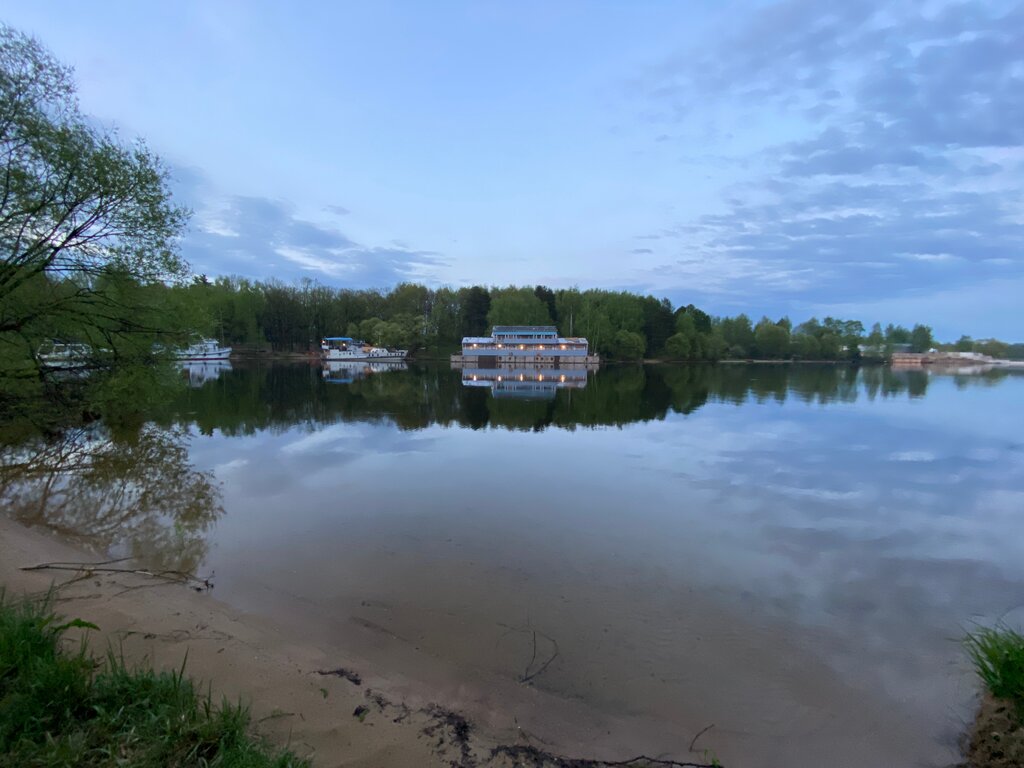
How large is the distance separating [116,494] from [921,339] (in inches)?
8160

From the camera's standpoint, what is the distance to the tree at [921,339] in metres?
162

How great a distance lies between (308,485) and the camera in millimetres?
12789

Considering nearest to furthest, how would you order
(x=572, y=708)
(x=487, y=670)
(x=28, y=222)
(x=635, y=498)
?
(x=572, y=708), (x=487, y=670), (x=635, y=498), (x=28, y=222)

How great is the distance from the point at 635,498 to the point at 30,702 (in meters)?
10.8

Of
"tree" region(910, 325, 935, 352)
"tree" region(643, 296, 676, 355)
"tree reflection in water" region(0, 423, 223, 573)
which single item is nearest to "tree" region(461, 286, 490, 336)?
"tree" region(643, 296, 676, 355)

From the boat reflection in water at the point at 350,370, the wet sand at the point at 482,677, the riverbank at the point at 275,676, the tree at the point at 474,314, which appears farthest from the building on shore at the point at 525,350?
the riverbank at the point at 275,676

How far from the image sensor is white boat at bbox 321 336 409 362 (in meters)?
99.2

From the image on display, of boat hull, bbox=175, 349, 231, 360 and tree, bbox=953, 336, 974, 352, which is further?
tree, bbox=953, 336, 974, 352

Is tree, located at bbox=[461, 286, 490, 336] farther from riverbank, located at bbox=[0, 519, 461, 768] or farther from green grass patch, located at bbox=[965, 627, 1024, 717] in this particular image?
green grass patch, located at bbox=[965, 627, 1024, 717]

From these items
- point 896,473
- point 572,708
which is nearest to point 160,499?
point 572,708

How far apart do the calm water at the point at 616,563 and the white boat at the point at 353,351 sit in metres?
82.6

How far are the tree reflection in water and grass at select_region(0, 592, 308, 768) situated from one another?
5.01m

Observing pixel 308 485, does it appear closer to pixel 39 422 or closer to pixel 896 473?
pixel 39 422

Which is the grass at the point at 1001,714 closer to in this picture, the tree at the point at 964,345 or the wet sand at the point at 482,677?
the wet sand at the point at 482,677
